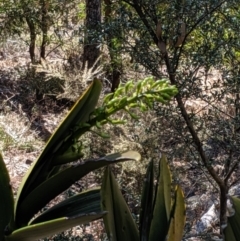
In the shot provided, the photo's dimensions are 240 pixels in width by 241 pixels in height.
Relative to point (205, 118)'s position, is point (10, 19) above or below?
above

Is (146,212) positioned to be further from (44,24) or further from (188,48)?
(44,24)

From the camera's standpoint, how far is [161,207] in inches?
45.9

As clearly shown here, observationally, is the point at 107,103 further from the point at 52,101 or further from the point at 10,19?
the point at 52,101

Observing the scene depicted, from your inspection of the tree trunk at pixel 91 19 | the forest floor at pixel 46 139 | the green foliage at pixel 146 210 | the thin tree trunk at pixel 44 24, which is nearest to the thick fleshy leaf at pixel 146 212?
the green foliage at pixel 146 210

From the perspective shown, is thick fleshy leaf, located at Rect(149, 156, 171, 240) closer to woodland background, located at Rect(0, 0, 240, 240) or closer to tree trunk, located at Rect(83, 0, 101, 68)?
woodland background, located at Rect(0, 0, 240, 240)

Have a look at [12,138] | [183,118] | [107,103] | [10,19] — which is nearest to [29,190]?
[107,103]

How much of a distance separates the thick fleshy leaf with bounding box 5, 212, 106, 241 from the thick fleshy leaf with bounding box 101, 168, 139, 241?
0.14 m

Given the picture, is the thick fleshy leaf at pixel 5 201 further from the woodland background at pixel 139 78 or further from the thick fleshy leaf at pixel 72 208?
the woodland background at pixel 139 78

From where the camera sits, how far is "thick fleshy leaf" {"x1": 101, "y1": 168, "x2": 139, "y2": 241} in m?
1.10

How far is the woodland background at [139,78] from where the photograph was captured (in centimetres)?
197

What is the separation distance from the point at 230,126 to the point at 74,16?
405 cm

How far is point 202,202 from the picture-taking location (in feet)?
11.6

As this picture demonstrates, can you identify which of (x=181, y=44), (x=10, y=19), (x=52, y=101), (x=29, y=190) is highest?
(x=10, y=19)

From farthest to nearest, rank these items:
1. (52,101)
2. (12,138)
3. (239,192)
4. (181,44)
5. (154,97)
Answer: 1. (52,101)
2. (12,138)
3. (239,192)
4. (181,44)
5. (154,97)
